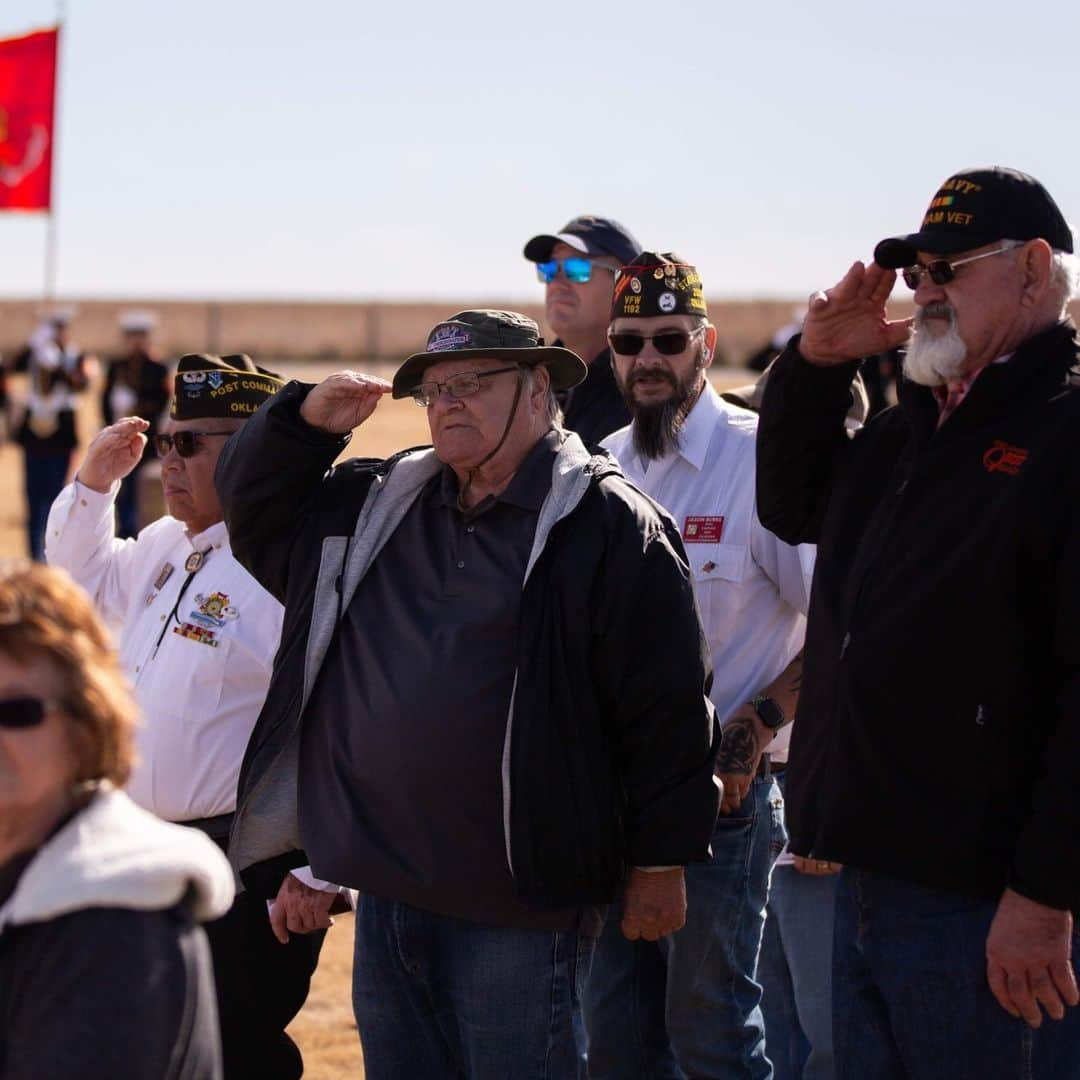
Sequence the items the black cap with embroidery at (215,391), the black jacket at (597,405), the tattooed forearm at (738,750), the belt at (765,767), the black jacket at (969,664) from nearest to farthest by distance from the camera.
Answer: the black jacket at (969,664) < the tattooed forearm at (738,750) < the belt at (765,767) < the black cap with embroidery at (215,391) < the black jacket at (597,405)

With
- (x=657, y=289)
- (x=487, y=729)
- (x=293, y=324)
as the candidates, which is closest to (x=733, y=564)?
(x=657, y=289)

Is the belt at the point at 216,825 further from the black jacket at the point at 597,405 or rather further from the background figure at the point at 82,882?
the background figure at the point at 82,882

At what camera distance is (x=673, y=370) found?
511cm

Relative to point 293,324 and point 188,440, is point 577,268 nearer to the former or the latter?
point 188,440

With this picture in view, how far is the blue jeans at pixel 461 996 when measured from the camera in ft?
12.6

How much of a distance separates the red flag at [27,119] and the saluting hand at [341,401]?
1854 centimetres

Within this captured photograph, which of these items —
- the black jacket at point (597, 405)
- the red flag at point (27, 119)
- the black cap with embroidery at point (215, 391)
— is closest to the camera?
the black cap with embroidery at point (215, 391)

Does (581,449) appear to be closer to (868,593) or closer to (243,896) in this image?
(868,593)

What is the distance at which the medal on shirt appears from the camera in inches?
201

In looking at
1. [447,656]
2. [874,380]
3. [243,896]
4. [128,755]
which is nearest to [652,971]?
[243,896]

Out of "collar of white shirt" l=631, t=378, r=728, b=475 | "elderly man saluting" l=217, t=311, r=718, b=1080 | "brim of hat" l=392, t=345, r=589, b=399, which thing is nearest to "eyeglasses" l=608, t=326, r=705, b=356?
"collar of white shirt" l=631, t=378, r=728, b=475

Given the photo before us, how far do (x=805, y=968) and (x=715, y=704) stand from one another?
0.89m

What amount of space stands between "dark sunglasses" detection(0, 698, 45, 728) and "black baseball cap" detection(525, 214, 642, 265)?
391cm

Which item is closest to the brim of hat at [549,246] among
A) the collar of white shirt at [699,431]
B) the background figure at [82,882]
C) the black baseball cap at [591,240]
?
the black baseball cap at [591,240]
